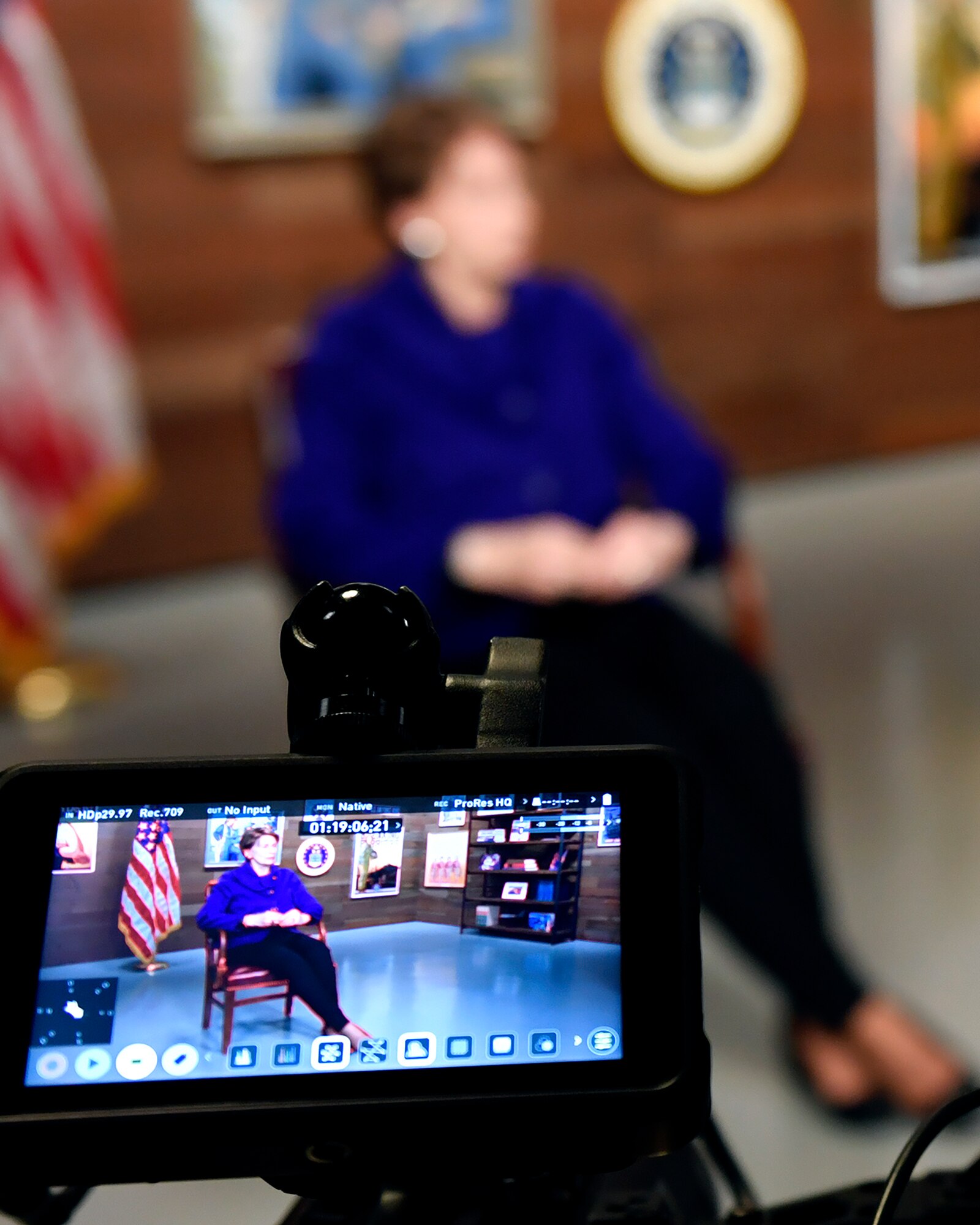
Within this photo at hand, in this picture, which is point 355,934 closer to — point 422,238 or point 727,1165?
point 727,1165

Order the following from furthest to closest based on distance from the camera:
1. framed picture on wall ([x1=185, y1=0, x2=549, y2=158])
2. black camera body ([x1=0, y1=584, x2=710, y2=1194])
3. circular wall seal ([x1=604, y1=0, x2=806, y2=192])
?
1. circular wall seal ([x1=604, y1=0, x2=806, y2=192])
2. framed picture on wall ([x1=185, y1=0, x2=549, y2=158])
3. black camera body ([x1=0, y1=584, x2=710, y2=1194])

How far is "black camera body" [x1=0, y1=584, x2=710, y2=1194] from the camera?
56 centimetres

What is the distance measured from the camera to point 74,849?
0.59 metres

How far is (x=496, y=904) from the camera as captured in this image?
61 centimetres

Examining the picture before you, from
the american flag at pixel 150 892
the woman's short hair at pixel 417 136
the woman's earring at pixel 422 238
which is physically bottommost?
the american flag at pixel 150 892

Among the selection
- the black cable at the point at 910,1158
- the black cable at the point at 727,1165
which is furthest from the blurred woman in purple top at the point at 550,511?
the black cable at the point at 910,1158

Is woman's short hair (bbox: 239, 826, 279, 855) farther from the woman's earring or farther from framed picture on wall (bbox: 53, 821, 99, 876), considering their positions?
the woman's earring

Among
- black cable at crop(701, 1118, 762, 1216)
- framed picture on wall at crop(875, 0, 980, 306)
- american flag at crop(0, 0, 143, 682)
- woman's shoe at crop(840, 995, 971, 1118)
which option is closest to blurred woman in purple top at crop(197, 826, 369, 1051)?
black cable at crop(701, 1118, 762, 1216)

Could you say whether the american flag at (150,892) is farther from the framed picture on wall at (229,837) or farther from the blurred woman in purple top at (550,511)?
the blurred woman in purple top at (550,511)

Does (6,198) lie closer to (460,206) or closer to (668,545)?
(460,206)

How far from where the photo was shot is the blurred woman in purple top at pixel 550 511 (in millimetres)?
1604

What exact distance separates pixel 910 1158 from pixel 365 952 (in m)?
0.26

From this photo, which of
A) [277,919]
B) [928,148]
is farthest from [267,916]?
[928,148]

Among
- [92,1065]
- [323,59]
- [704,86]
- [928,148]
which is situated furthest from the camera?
[928,148]
